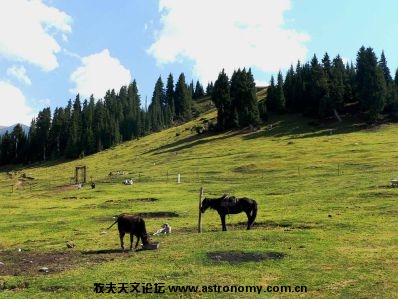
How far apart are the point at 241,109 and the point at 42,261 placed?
109279 millimetres

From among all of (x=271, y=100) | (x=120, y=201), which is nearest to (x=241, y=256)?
(x=120, y=201)

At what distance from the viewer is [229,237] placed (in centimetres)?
2602

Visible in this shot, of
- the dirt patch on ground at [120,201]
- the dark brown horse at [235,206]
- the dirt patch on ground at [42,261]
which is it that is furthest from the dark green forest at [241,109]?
the dirt patch on ground at [42,261]

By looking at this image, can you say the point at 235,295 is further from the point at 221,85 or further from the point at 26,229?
the point at 221,85

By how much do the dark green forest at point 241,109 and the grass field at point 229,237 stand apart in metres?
46.8

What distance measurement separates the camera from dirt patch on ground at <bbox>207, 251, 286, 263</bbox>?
68.5 ft

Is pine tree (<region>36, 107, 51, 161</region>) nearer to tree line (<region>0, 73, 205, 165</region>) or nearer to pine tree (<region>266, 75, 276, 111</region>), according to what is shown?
tree line (<region>0, 73, 205, 165</region>)

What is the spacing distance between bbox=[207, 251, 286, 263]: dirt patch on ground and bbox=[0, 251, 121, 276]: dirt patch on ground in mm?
5005

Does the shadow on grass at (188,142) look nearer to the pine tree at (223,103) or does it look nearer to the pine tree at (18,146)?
the pine tree at (223,103)

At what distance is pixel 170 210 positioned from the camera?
4053cm

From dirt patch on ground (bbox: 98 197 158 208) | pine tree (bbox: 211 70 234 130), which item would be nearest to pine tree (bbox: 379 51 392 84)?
pine tree (bbox: 211 70 234 130)

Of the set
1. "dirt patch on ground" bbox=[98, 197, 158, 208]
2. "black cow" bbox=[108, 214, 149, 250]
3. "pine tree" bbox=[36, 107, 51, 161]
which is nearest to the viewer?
"black cow" bbox=[108, 214, 149, 250]

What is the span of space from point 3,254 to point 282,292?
16113 mm

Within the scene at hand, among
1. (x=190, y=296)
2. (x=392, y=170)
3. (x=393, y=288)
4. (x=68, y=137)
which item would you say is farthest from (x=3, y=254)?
(x=68, y=137)
